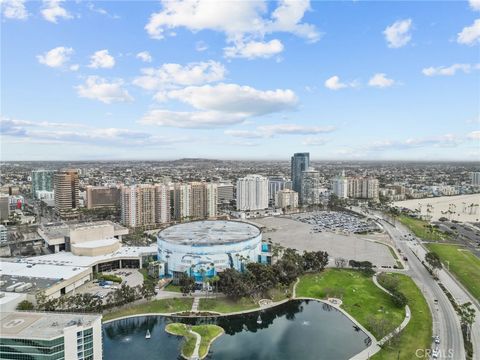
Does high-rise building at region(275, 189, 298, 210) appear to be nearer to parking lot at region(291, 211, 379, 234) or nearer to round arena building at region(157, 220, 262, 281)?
parking lot at region(291, 211, 379, 234)

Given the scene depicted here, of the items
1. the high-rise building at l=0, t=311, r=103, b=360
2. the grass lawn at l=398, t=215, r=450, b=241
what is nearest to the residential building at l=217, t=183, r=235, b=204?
the grass lawn at l=398, t=215, r=450, b=241

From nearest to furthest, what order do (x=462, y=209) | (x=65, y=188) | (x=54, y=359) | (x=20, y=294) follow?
(x=54, y=359) < (x=20, y=294) < (x=65, y=188) < (x=462, y=209)

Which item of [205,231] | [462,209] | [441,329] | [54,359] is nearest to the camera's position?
[54,359]

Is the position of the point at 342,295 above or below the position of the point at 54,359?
below

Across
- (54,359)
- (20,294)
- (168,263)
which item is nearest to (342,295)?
(168,263)

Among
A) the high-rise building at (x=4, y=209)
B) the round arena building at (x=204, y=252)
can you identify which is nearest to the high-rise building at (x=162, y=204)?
the round arena building at (x=204, y=252)

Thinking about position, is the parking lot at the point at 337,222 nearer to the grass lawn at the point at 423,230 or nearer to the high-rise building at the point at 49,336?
the grass lawn at the point at 423,230

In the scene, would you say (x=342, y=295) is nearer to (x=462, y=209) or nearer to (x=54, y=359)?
(x=54, y=359)

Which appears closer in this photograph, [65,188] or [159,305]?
[159,305]
